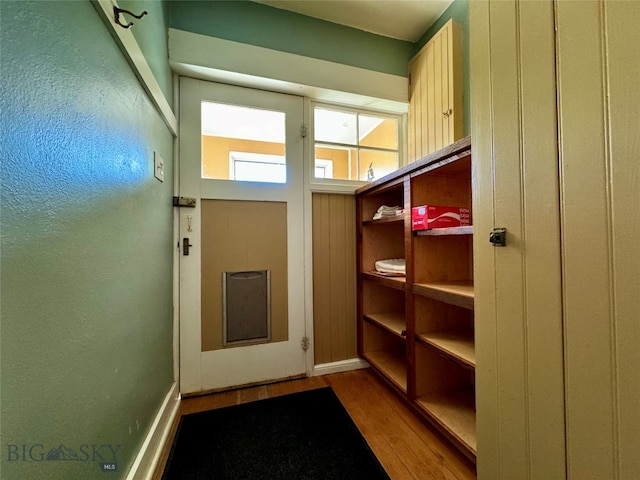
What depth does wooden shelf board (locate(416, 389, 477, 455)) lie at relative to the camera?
1.17 meters

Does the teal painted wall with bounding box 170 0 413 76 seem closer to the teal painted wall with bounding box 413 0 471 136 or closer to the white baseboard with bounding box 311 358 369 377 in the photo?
the teal painted wall with bounding box 413 0 471 136

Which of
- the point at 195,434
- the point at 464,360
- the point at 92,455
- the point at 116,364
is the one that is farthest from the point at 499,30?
the point at 195,434

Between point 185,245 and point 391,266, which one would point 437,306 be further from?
point 185,245

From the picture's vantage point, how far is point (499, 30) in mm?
816

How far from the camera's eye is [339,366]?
2.04 meters

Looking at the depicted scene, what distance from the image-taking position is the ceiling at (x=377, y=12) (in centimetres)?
178

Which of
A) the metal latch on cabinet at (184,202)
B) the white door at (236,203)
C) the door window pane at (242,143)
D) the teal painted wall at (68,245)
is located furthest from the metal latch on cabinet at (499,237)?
the metal latch on cabinet at (184,202)

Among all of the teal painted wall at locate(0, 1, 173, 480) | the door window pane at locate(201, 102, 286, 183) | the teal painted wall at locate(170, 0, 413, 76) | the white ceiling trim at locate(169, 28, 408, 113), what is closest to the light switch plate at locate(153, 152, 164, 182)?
the teal painted wall at locate(0, 1, 173, 480)

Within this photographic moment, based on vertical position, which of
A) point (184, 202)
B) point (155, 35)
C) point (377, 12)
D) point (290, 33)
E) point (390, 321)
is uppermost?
point (377, 12)

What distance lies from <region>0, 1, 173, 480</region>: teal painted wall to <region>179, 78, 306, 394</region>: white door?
618mm

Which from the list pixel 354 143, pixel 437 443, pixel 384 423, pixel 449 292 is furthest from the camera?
pixel 354 143

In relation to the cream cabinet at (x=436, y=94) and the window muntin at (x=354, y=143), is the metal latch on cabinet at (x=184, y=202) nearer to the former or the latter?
the window muntin at (x=354, y=143)

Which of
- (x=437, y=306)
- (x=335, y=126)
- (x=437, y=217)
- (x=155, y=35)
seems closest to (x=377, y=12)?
(x=335, y=126)

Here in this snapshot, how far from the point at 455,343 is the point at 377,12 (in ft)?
7.32
